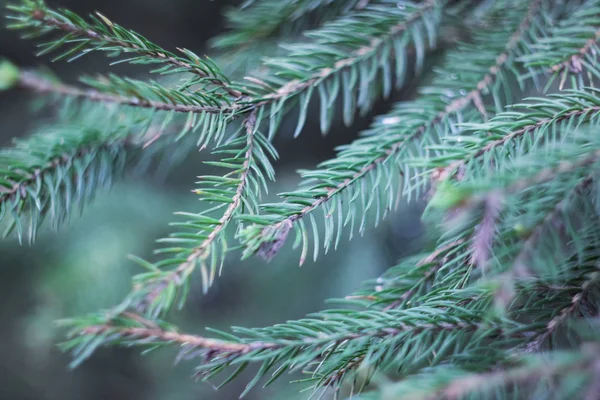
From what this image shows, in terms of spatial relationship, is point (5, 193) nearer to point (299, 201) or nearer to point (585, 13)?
point (299, 201)

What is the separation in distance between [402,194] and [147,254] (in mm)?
637

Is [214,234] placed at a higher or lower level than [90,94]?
lower

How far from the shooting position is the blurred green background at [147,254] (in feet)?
2.75

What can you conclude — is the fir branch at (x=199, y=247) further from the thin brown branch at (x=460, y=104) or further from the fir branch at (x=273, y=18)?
the fir branch at (x=273, y=18)

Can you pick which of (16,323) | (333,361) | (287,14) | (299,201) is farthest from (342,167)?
(16,323)

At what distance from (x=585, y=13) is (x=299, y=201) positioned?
13.7 inches

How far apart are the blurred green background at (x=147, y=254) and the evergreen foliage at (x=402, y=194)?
0.21m

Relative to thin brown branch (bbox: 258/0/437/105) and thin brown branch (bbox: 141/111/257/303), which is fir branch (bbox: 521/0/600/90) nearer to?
thin brown branch (bbox: 258/0/437/105)

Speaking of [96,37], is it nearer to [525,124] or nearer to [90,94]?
[90,94]

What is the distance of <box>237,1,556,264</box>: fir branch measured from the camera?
0.37 m

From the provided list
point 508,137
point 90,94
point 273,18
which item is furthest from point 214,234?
point 273,18

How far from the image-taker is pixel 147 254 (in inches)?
36.2

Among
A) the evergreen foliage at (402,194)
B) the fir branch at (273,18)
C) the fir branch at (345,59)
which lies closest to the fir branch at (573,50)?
the evergreen foliage at (402,194)

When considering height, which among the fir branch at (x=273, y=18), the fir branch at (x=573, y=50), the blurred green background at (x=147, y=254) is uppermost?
the fir branch at (x=273, y=18)
